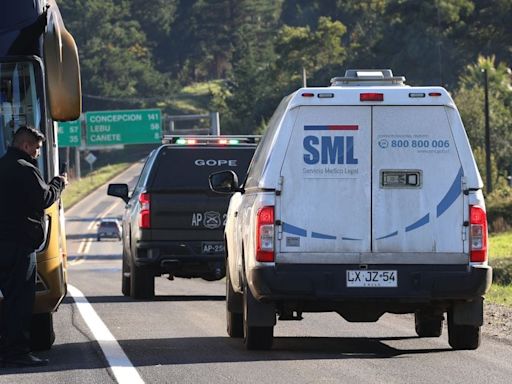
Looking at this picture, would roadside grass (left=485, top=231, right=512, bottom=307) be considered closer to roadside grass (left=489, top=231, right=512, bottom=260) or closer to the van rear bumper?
roadside grass (left=489, top=231, right=512, bottom=260)

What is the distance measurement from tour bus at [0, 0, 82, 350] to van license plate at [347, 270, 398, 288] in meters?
2.46

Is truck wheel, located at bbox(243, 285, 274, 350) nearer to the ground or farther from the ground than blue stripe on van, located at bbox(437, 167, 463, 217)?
nearer to the ground

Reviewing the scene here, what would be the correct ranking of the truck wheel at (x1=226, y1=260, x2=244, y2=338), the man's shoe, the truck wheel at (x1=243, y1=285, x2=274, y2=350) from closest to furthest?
the man's shoe → the truck wheel at (x1=243, y1=285, x2=274, y2=350) → the truck wheel at (x1=226, y1=260, x2=244, y2=338)

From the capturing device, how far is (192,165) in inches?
853

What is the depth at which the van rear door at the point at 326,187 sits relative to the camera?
42.5 feet

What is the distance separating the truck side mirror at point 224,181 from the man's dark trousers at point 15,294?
7.94 ft

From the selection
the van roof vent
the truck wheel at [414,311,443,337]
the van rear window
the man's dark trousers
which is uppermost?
the van roof vent

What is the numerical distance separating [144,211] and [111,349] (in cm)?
785

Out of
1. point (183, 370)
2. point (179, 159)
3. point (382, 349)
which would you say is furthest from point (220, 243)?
point (183, 370)

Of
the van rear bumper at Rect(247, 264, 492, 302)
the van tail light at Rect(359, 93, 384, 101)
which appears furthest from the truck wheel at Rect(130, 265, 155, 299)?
the van tail light at Rect(359, 93, 384, 101)

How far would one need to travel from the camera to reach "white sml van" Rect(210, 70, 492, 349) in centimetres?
1295

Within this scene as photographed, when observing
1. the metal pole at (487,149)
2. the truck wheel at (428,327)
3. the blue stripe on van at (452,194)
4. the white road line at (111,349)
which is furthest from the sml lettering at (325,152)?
the metal pole at (487,149)

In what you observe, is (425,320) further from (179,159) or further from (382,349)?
(179,159)

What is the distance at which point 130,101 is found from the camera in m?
146
